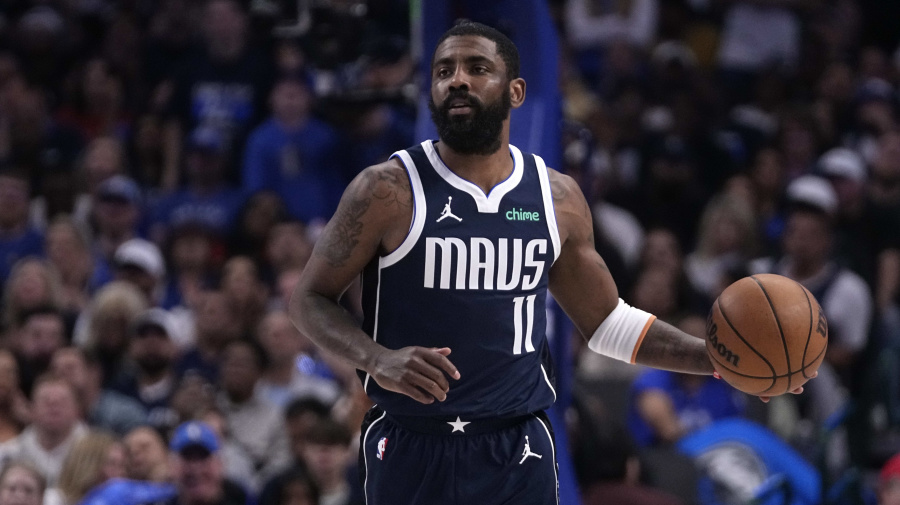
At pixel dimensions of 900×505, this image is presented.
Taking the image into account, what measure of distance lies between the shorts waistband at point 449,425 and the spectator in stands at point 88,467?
11.4 ft

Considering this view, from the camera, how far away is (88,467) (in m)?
7.06

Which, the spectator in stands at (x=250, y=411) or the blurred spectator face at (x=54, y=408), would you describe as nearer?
the blurred spectator face at (x=54, y=408)

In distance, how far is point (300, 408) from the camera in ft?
24.5

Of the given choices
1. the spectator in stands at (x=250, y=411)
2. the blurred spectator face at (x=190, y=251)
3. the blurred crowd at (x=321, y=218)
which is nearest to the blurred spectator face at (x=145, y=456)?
the blurred crowd at (x=321, y=218)

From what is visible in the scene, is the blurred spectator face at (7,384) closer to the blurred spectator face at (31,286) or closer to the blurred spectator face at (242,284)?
the blurred spectator face at (31,286)

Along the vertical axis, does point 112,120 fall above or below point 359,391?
above

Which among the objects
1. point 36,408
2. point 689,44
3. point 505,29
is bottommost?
point 36,408

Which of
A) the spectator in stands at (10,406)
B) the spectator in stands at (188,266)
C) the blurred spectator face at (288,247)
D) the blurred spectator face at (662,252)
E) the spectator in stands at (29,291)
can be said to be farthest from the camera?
the spectator in stands at (188,266)

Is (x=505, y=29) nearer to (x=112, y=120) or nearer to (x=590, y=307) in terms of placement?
(x=590, y=307)

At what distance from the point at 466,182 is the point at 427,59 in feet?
7.99

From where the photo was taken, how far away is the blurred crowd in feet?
23.5

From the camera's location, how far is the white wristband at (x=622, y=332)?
14.1 ft

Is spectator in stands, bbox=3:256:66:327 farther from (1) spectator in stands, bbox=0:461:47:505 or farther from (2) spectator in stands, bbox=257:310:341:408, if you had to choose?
(1) spectator in stands, bbox=0:461:47:505

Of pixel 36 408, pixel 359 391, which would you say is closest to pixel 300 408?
pixel 359 391
